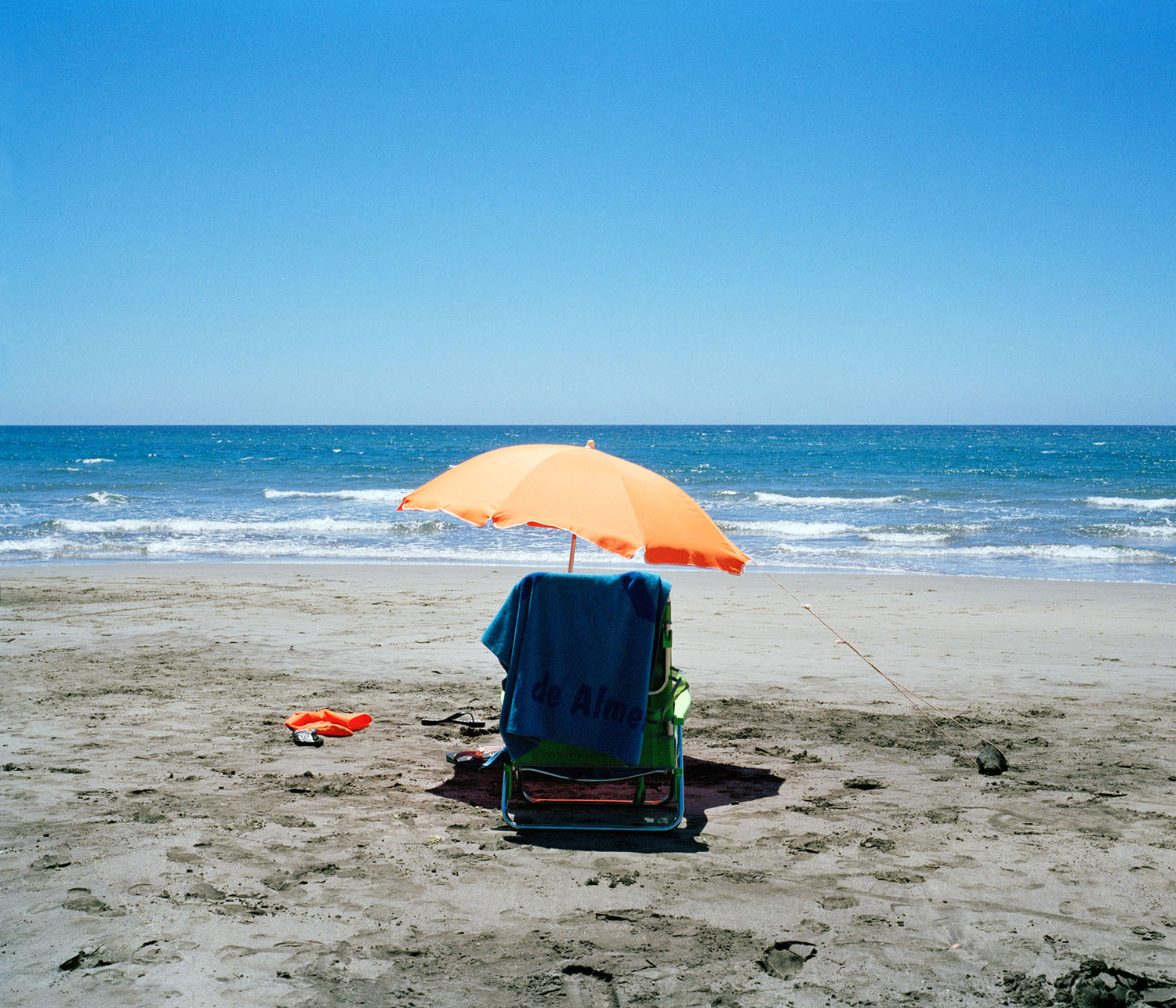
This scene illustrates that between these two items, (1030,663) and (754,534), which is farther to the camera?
(754,534)

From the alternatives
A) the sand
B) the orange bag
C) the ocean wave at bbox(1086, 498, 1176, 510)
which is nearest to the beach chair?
the sand

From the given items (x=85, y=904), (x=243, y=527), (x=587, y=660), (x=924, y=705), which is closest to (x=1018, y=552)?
(x=924, y=705)

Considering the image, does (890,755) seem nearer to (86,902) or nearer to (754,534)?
(86,902)

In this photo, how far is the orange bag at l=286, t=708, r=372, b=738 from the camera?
5.07 m

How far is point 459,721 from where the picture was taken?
213 inches

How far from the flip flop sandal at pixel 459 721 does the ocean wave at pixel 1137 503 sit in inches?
909

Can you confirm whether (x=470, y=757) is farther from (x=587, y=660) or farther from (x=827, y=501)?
(x=827, y=501)

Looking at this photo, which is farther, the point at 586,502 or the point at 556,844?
the point at 586,502

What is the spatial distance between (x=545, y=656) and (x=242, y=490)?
90.4 ft

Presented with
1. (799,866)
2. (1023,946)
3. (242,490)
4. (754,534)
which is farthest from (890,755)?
(242,490)

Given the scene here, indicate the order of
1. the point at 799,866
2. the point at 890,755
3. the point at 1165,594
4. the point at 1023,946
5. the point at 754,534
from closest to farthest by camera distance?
the point at 1023,946 < the point at 799,866 < the point at 890,755 < the point at 1165,594 < the point at 754,534

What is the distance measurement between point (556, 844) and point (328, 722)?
203 cm

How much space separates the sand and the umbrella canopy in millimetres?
1246

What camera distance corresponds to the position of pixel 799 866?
11.4ft
